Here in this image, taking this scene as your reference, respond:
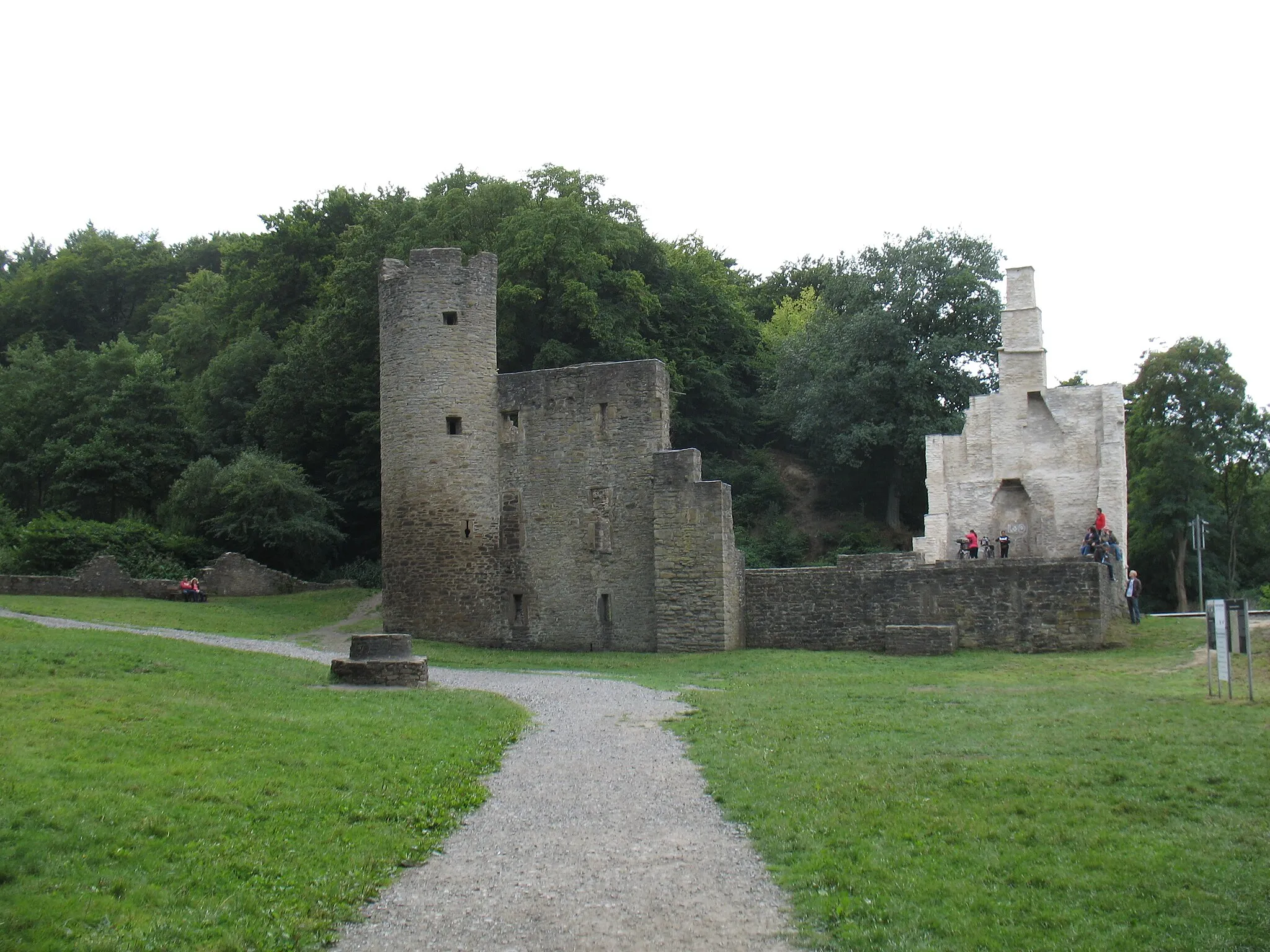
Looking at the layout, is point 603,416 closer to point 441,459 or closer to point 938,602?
point 441,459

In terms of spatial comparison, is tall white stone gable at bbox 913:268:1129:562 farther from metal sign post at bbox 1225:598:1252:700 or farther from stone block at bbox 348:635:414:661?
stone block at bbox 348:635:414:661

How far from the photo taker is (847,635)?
1020 inches

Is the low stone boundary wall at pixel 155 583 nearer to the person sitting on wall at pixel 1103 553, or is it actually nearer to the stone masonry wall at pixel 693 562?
the stone masonry wall at pixel 693 562

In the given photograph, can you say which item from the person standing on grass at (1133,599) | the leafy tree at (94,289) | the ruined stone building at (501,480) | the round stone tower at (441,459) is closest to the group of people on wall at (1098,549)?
the person standing on grass at (1133,599)

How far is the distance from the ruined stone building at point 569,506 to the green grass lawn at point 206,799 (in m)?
11.8

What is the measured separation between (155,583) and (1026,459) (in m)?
22.7

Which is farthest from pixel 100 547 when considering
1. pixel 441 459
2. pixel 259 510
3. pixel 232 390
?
pixel 441 459

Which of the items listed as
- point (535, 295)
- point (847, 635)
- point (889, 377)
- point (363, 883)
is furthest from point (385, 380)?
point (363, 883)

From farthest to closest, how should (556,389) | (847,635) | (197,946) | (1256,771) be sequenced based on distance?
(556,389) → (847,635) → (1256,771) → (197,946)

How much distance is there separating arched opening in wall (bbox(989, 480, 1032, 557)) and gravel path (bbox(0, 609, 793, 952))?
2061 centimetres

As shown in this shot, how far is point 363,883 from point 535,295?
1193 inches

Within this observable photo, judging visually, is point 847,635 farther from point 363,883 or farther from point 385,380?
point 363,883

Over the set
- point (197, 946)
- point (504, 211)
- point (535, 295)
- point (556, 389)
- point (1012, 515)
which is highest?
point (504, 211)

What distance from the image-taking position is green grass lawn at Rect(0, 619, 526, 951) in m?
6.82
